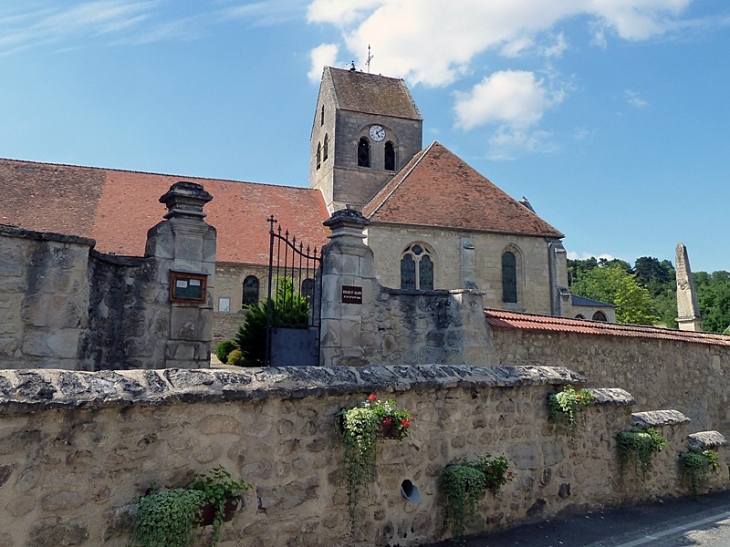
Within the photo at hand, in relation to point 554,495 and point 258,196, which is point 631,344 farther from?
point 258,196

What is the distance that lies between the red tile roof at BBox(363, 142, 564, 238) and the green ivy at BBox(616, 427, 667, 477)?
15315 mm

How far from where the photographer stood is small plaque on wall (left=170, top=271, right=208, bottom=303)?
7.20m

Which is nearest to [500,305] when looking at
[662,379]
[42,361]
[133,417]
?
[662,379]

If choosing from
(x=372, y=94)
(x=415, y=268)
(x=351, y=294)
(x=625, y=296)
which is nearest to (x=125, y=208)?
(x=415, y=268)

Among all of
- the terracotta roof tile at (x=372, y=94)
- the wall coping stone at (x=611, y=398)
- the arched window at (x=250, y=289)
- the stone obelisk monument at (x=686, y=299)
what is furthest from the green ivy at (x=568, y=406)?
the terracotta roof tile at (x=372, y=94)

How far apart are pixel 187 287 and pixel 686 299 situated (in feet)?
82.0

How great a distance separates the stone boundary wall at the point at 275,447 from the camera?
11.2ft

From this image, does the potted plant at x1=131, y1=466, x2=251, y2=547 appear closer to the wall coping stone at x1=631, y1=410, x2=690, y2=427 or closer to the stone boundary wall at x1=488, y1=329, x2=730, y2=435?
the wall coping stone at x1=631, y1=410, x2=690, y2=427

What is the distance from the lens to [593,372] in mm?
12000

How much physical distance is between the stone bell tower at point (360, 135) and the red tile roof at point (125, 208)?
2.62 meters

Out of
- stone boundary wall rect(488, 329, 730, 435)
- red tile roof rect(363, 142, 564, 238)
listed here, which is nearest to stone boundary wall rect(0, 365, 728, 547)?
stone boundary wall rect(488, 329, 730, 435)

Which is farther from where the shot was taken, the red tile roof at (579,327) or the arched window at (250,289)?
the arched window at (250,289)

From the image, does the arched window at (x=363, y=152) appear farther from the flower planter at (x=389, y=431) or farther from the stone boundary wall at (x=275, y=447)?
the flower planter at (x=389, y=431)

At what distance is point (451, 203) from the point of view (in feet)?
77.1
